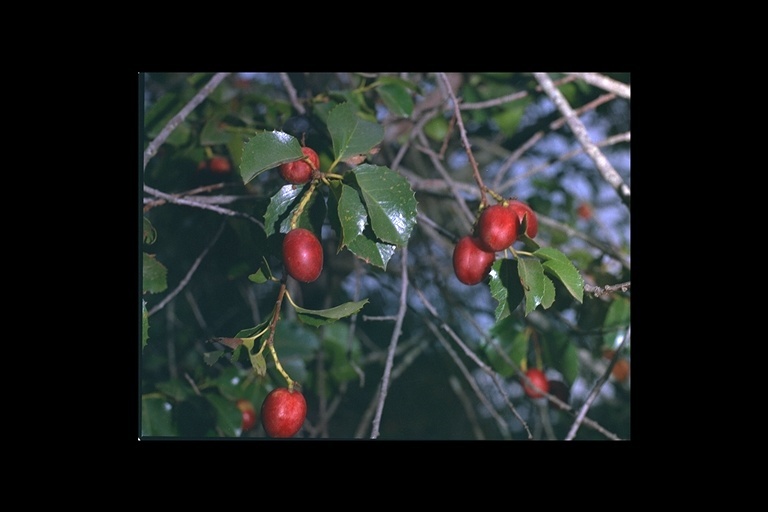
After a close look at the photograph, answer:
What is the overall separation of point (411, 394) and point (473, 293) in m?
0.27

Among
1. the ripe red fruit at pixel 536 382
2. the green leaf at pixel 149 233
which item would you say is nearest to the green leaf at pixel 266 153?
the green leaf at pixel 149 233

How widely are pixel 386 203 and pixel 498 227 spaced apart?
6.7 inches

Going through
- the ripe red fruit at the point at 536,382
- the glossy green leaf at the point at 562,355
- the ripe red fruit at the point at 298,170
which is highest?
the ripe red fruit at the point at 298,170

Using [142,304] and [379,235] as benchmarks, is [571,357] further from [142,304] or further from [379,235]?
[142,304]

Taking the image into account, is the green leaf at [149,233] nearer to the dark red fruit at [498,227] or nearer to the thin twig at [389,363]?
the thin twig at [389,363]

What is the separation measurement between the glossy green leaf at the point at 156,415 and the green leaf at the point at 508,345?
64cm

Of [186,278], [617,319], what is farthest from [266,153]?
[617,319]

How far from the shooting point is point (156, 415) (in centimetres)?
157

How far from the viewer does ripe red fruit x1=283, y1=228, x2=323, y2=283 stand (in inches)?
46.8

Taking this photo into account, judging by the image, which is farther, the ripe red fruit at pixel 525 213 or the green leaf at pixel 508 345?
the green leaf at pixel 508 345

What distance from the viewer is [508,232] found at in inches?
47.6

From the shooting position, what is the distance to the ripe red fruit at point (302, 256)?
1188 mm

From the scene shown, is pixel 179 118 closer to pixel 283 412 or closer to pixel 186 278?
pixel 186 278

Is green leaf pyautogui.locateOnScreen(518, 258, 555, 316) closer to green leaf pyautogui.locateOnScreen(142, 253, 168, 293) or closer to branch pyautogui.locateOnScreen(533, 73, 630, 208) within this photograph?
branch pyautogui.locateOnScreen(533, 73, 630, 208)
